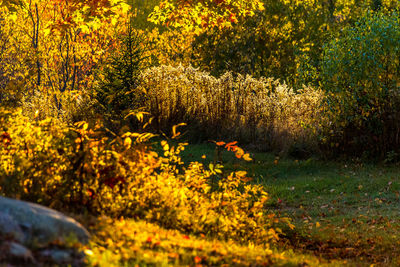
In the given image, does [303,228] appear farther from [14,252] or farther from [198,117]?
[198,117]

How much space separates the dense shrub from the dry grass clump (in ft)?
4.27

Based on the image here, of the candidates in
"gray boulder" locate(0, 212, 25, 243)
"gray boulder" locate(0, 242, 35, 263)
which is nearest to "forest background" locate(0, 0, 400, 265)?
"gray boulder" locate(0, 242, 35, 263)

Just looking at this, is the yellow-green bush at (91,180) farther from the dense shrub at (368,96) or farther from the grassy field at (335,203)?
the dense shrub at (368,96)

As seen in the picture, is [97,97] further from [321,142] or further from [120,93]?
[321,142]

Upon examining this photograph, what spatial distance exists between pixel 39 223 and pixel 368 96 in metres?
10.2

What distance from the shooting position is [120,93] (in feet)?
46.9

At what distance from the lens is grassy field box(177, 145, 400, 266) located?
6.95 metres

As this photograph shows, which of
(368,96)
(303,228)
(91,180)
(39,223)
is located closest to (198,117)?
(368,96)

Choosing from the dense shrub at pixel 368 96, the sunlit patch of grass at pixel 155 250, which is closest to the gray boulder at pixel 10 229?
the sunlit patch of grass at pixel 155 250

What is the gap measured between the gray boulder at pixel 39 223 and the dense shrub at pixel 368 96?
9.61 metres

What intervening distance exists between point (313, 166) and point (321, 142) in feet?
2.69

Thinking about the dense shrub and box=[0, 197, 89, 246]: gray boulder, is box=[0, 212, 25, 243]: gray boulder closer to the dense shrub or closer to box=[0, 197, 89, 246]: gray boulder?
box=[0, 197, 89, 246]: gray boulder

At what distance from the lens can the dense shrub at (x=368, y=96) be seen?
12227 mm

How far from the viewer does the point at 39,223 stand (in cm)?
387
